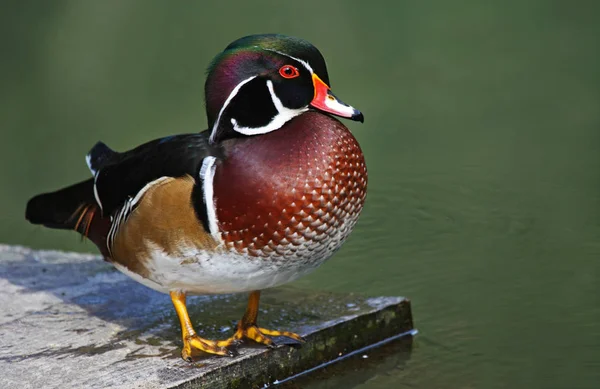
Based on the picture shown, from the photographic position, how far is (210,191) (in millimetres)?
3609

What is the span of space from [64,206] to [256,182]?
3.65 feet

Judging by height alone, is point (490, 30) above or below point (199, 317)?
above

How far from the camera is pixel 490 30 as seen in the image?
8.73m

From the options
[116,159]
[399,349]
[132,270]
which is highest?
[116,159]

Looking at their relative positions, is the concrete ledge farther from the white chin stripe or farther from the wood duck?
→ the white chin stripe

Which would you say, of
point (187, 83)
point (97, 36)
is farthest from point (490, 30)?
point (97, 36)

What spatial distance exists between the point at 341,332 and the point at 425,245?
118cm

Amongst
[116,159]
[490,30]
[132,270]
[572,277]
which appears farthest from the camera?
[490,30]

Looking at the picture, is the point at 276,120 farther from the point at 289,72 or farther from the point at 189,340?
the point at 189,340

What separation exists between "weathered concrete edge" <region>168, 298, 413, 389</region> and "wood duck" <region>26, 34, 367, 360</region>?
5.8 inches

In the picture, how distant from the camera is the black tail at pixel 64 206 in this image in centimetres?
426

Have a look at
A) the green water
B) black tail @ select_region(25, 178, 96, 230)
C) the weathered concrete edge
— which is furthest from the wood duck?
the green water

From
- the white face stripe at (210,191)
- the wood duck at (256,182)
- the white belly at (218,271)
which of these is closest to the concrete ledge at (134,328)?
the wood duck at (256,182)

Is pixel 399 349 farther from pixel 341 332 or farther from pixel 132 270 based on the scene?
pixel 132 270
